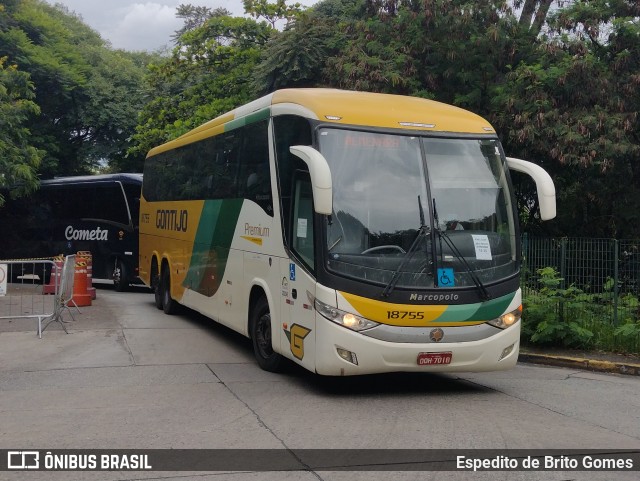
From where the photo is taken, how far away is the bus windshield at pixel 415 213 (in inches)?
329

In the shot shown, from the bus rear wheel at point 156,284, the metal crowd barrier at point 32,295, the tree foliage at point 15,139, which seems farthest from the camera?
the tree foliage at point 15,139

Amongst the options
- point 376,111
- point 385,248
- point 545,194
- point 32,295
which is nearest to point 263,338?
point 385,248

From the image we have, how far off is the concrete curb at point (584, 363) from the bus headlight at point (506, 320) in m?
3.27

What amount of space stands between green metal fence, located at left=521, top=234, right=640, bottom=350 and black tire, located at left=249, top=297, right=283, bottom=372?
4.84 meters

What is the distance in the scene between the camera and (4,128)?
925 inches

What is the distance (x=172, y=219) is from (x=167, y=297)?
5.96 feet

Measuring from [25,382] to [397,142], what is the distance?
532 cm

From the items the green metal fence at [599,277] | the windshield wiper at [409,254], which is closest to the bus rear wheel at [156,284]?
the green metal fence at [599,277]

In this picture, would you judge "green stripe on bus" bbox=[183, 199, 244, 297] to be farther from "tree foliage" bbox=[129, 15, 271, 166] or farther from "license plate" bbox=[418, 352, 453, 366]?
"tree foliage" bbox=[129, 15, 271, 166]

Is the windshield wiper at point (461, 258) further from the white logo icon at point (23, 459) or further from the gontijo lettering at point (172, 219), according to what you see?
the gontijo lettering at point (172, 219)

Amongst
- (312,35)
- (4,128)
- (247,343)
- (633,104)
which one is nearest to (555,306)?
(247,343)

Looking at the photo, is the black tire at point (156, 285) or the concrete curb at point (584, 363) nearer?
the concrete curb at point (584, 363)

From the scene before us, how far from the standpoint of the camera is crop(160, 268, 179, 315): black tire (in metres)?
16.4

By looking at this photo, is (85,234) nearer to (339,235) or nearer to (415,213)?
(339,235)
